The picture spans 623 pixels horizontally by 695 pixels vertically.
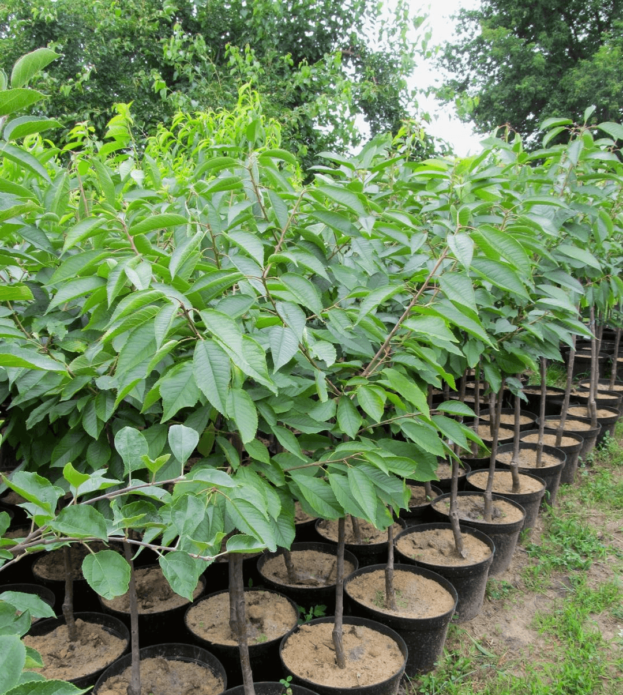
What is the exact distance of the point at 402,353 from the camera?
1.66 metres

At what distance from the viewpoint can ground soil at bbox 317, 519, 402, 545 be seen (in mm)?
3053

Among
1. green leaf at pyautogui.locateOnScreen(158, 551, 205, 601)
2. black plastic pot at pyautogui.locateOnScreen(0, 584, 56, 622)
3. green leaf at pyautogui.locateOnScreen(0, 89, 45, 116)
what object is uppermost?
green leaf at pyautogui.locateOnScreen(0, 89, 45, 116)

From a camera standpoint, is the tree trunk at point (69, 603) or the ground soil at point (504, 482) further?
the ground soil at point (504, 482)

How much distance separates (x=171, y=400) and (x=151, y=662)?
1444 mm

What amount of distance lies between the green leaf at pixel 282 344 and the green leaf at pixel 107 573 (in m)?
0.49

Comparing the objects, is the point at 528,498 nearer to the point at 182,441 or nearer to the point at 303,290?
the point at 303,290

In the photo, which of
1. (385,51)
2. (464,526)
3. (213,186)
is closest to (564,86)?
(385,51)

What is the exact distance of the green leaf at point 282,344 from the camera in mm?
1236

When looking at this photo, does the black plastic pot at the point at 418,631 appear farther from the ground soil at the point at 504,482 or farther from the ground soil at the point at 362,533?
the ground soil at the point at 504,482

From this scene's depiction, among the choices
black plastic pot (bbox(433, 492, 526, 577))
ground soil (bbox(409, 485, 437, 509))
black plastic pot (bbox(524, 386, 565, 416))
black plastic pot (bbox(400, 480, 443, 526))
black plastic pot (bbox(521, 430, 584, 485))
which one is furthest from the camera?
black plastic pot (bbox(524, 386, 565, 416))

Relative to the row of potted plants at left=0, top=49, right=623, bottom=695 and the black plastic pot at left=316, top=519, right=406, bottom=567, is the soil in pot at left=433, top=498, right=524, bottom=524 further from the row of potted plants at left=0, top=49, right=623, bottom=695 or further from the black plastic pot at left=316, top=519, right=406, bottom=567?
the row of potted plants at left=0, top=49, right=623, bottom=695

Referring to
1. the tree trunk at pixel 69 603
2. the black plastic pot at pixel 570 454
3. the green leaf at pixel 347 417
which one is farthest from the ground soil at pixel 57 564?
the black plastic pot at pixel 570 454

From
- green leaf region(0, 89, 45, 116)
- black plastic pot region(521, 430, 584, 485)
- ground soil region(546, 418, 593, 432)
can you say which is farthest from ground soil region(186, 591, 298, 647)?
ground soil region(546, 418, 593, 432)

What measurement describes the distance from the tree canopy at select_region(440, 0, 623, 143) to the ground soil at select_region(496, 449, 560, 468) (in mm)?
17885
